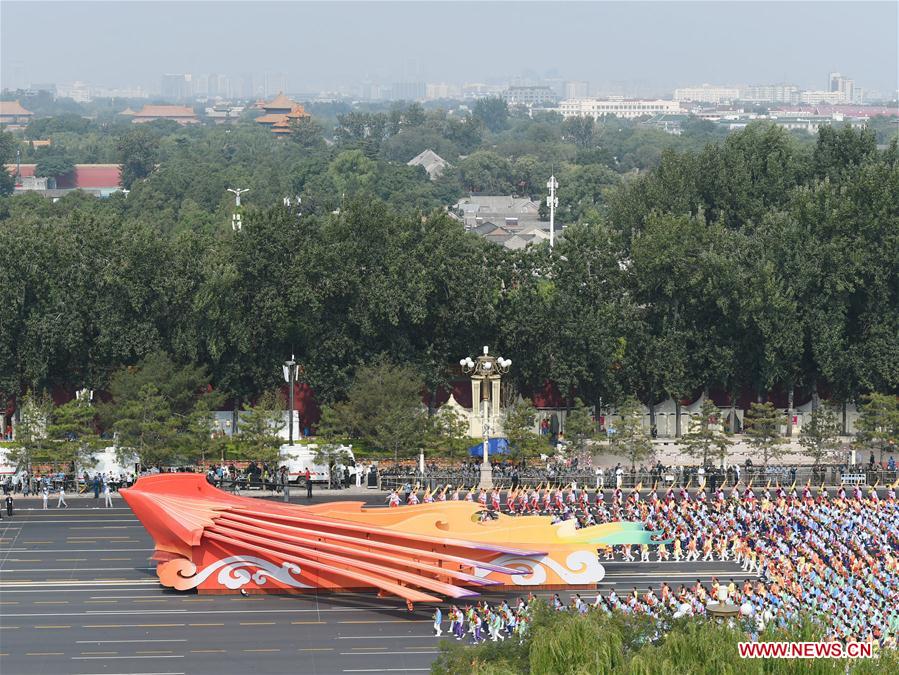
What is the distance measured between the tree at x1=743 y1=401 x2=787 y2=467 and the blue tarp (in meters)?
9.15

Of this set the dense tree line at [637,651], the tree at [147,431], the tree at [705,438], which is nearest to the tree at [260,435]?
the tree at [147,431]

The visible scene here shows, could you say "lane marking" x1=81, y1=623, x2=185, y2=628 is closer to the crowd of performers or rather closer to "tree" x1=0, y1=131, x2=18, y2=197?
the crowd of performers

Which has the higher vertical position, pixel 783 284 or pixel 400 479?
pixel 783 284

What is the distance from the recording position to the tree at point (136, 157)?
186125mm

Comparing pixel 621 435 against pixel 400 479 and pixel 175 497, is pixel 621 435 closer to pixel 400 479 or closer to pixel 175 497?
pixel 400 479

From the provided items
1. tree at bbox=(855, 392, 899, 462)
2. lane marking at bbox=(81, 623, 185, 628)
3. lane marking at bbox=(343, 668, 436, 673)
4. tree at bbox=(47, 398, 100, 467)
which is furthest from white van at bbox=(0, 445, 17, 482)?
tree at bbox=(855, 392, 899, 462)

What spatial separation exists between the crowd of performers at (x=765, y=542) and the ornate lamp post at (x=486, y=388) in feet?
4.98

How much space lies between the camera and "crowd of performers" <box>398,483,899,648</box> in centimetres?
3859

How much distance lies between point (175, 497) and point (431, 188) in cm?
13125

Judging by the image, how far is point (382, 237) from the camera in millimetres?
66625

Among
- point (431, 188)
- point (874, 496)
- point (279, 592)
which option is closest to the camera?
point (279, 592)

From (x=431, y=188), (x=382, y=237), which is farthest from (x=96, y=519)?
(x=431, y=188)

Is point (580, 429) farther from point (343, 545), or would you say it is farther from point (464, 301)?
point (343, 545)

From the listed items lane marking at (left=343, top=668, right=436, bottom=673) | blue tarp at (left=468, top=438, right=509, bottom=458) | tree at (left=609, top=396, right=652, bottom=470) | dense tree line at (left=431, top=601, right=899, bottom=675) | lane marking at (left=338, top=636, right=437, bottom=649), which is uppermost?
dense tree line at (left=431, top=601, right=899, bottom=675)
